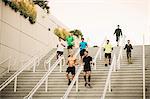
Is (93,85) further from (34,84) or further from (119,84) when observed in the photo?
(34,84)

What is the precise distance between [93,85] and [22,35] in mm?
6472

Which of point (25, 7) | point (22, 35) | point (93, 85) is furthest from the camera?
point (25, 7)

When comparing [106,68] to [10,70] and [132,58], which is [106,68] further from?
[10,70]

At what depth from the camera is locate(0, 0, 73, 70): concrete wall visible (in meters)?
18.0

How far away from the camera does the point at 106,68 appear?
1766 centimetres

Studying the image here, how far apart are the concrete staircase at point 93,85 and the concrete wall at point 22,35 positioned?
5.35 ft

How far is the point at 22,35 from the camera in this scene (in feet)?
66.5

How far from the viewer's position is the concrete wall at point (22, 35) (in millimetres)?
18031

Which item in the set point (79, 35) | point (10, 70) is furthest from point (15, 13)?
point (79, 35)

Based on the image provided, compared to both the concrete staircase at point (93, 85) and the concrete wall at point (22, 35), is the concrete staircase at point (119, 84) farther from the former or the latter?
the concrete wall at point (22, 35)

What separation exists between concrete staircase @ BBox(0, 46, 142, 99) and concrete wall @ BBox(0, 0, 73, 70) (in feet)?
5.35

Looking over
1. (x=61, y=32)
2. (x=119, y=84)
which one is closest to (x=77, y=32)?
(x=61, y=32)

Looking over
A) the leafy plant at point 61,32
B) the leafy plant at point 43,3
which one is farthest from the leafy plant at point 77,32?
the leafy plant at point 43,3

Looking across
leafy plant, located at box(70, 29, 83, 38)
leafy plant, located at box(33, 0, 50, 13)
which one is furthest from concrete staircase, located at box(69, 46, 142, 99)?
leafy plant, located at box(70, 29, 83, 38)
